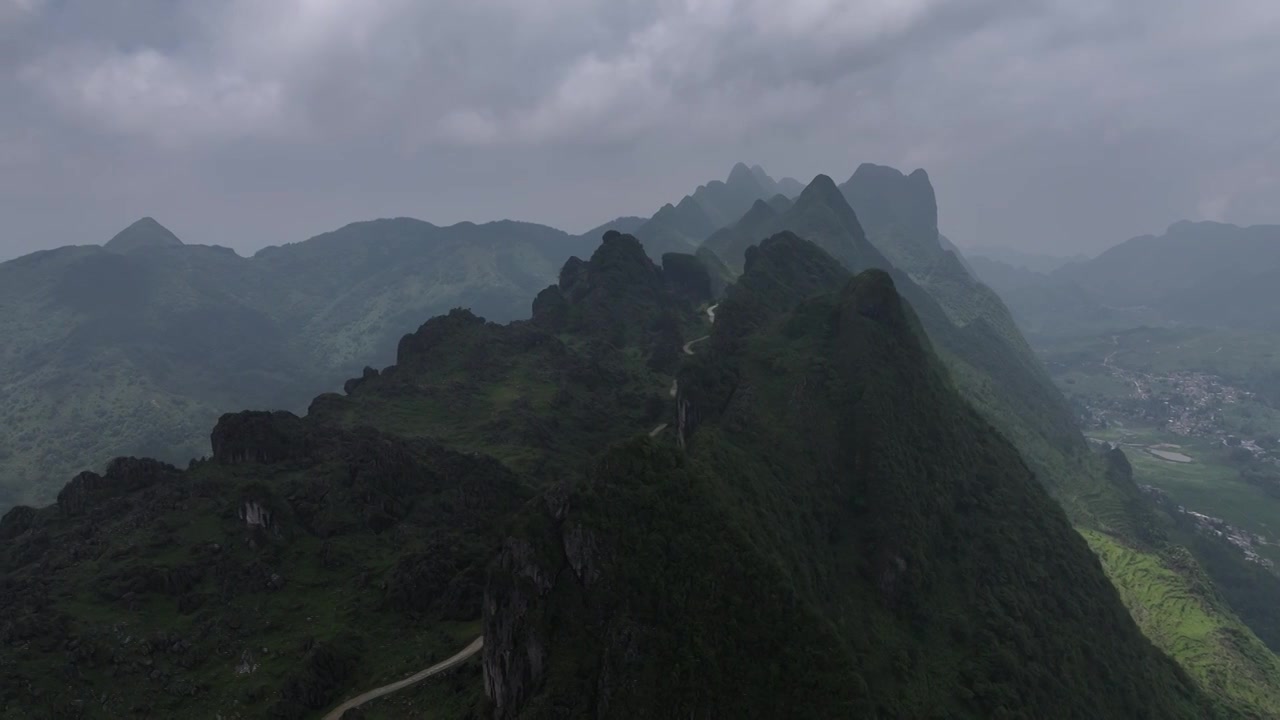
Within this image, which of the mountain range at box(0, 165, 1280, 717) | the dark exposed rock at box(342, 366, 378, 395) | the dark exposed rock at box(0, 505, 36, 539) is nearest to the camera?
the mountain range at box(0, 165, 1280, 717)

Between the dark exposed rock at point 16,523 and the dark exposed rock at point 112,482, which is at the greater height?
the dark exposed rock at point 112,482

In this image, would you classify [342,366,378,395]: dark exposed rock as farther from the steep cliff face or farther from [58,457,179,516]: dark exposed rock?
the steep cliff face

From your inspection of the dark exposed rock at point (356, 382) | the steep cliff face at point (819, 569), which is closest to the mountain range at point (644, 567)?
the steep cliff face at point (819, 569)

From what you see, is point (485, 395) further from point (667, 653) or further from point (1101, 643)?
point (1101, 643)

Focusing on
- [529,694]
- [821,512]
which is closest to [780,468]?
[821,512]

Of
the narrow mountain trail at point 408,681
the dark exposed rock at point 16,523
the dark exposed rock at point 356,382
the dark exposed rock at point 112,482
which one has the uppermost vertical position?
the dark exposed rock at point 356,382

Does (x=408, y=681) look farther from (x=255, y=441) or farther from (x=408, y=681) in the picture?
(x=255, y=441)

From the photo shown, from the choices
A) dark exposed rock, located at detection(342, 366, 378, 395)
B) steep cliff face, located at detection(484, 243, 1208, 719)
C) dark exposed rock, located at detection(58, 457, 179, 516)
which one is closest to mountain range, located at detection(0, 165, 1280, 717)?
steep cliff face, located at detection(484, 243, 1208, 719)

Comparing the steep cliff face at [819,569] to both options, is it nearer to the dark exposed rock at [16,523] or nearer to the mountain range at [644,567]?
the mountain range at [644,567]

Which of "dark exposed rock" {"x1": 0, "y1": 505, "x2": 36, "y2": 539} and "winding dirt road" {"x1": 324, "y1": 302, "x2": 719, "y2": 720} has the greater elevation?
"dark exposed rock" {"x1": 0, "y1": 505, "x2": 36, "y2": 539}

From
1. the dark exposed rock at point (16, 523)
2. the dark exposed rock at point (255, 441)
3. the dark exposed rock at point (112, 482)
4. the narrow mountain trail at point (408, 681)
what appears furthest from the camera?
the dark exposed rock at point (255, 441)
